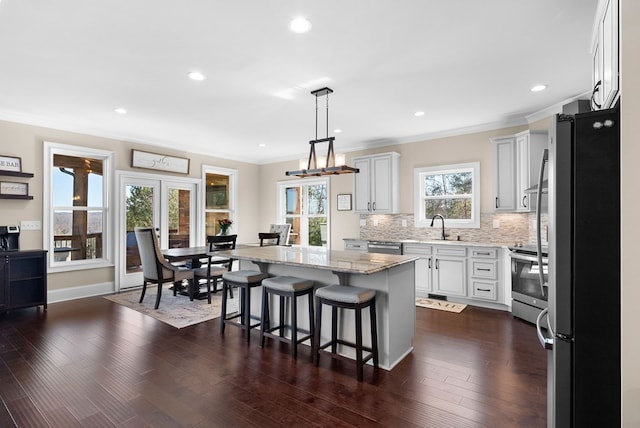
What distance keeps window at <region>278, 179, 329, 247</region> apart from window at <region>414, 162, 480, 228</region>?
200 cm

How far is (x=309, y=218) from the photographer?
7414 millimetres

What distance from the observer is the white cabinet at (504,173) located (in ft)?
15.2

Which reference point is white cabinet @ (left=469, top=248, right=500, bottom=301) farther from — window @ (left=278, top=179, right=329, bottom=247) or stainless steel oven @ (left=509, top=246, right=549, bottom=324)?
window @ (left=278, top=179, right=329, bottom=247)

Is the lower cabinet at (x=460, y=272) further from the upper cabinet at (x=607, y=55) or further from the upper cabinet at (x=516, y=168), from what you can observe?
the upper cabinet at (x=607, y=55)

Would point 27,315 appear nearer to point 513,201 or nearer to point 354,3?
point 354,3

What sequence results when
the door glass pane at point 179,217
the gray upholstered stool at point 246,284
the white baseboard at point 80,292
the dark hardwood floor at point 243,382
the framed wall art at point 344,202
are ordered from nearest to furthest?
the dark hardwood floor at point 243,382
the gray upholstered stool at point 246,284
the white baseboard at point 80,292
the door glass pane at point 179,217
the framed wall art at point 344,202

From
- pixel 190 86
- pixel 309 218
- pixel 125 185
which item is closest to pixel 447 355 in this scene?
pixel 190 86

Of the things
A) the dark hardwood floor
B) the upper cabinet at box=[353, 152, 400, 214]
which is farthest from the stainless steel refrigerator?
the upper cabinet at box=[353, 152, 400, 214]

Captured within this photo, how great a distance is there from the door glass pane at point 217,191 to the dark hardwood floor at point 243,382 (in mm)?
3713

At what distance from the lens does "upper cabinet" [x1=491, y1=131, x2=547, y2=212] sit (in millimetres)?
4289

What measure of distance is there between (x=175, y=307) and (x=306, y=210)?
11.6 feet

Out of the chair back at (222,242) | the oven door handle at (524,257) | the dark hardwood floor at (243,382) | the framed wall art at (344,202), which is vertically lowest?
the dark hardwood floor at (243,382)
